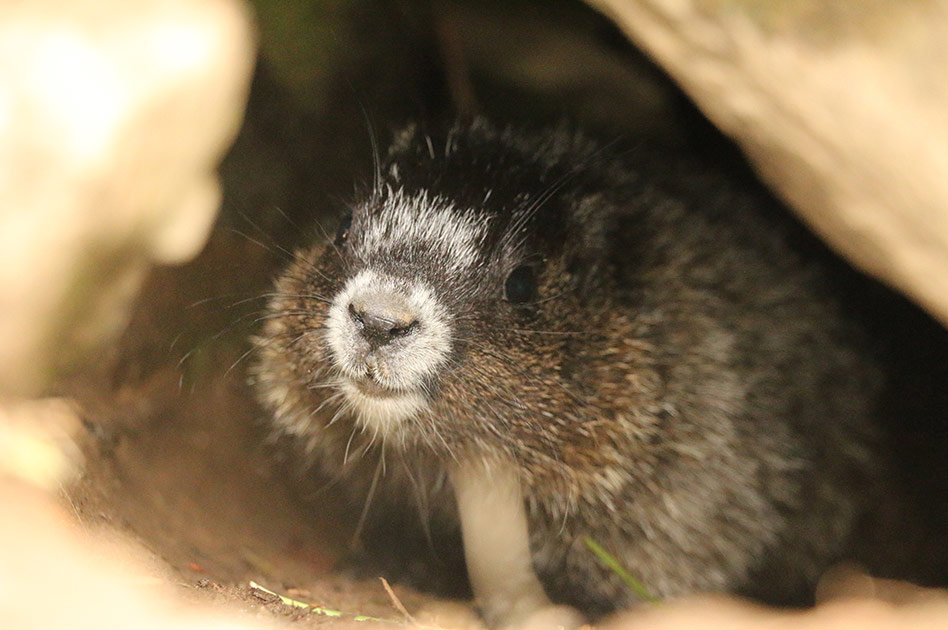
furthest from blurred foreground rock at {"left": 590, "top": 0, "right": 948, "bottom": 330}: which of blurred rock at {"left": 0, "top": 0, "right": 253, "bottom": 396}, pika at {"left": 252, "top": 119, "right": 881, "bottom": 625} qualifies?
blurred rock at {"left": 0, "top": 0, "right": 253, "bottom": 396}

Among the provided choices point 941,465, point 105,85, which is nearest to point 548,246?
point 105,85

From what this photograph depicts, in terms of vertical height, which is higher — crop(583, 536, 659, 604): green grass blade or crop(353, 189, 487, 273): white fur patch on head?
crop(353, 189, 487, 273): white fur patch on head

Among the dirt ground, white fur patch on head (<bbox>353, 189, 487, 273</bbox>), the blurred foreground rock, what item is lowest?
the dirt ground

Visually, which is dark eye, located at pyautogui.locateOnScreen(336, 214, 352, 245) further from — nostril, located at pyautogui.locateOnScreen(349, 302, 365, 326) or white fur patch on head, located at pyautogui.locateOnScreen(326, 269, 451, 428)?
nostril, located at pyautogui.locateOnScreen(349, 302, 365, 326)

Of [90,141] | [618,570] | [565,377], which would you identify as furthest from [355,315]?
[618,570]

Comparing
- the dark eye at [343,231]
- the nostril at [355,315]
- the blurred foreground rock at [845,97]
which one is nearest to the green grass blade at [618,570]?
the nostril at [355,315]

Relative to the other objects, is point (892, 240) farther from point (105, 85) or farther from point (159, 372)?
point (159, 372)

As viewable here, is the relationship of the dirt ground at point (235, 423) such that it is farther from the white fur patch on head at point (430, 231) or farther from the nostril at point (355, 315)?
the nostril at point (355, 315)

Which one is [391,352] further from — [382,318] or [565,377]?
[565,377]
